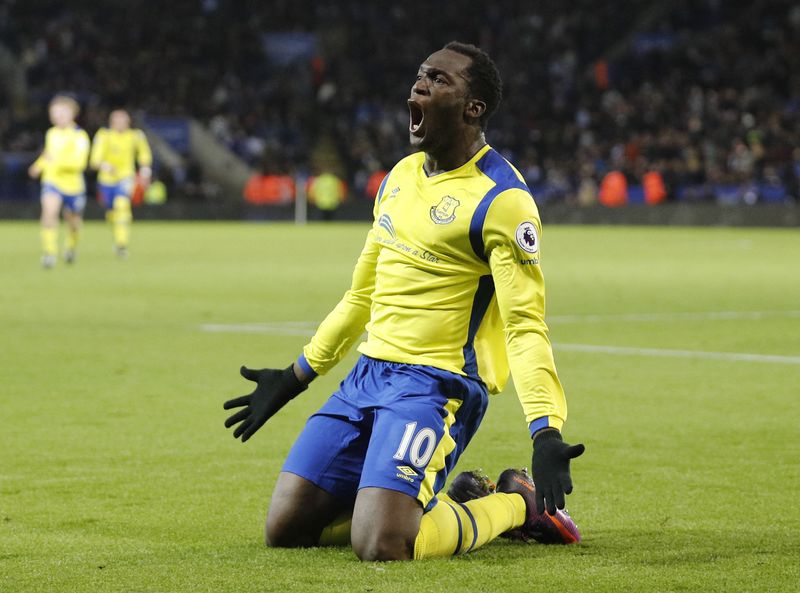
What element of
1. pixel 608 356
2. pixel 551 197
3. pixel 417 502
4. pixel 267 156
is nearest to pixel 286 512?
pixel 417 502

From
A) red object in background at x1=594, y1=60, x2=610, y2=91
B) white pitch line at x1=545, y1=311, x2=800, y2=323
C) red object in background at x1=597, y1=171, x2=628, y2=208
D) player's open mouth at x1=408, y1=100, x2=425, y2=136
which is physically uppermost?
red object in background at x1=594, y1=60, x2=610, y2=91

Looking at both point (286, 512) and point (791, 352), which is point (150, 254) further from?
point (286, 512)

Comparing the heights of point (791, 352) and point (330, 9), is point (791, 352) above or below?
below

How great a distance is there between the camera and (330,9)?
157 feet

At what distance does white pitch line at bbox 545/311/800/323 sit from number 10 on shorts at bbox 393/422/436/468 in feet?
28.0

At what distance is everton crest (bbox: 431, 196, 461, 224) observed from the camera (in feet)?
16.7

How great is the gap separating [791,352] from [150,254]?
15027mm

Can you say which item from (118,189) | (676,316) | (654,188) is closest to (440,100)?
(676,316)

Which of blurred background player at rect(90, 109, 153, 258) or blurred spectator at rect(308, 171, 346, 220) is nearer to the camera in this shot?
blurred background player at rect(90, 109, 153, 258)

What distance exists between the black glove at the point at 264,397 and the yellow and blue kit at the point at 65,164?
1663 centimetres

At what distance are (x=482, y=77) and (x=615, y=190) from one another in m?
34.2

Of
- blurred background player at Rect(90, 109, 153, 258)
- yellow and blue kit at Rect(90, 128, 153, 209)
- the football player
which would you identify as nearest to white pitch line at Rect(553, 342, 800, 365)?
the football player

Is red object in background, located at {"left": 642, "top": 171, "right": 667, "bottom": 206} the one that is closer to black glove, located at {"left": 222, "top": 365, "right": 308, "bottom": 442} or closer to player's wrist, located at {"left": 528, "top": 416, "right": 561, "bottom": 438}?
black glove, located at {"left": 222, "top": 365, "right": 308, "bottom": 442}

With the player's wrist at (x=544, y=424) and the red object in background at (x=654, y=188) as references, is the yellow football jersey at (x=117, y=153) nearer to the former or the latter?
the red object in background at (x=654, y=188)
